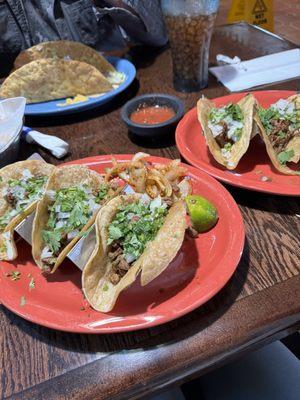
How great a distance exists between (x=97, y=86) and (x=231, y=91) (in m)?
0.78

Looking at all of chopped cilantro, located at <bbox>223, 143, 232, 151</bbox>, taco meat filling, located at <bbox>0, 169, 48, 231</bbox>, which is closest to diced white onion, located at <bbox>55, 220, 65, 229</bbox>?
taco meat filling, located at <bbox>0, 169, 48, 231</bbox>

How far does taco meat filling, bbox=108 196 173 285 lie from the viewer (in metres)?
1.06

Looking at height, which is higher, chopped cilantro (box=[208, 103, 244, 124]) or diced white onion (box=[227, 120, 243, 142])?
chopped cilantro (box=[208, 103, 244, 124])

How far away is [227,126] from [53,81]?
3.65ft

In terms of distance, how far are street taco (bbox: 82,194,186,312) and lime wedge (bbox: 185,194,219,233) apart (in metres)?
0.09

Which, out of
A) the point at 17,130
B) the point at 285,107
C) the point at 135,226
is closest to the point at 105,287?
the point at 135,226

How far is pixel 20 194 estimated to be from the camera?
126cm

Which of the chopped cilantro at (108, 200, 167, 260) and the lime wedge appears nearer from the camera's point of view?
the chopped cilantro at (108, 200, 167, 260)

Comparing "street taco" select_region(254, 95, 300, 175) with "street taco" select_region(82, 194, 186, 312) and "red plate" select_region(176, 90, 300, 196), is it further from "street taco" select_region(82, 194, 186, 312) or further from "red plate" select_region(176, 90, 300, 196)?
"street taco" select_region(82, 194, 186, 312)

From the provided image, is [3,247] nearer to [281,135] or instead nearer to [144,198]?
[144,198]

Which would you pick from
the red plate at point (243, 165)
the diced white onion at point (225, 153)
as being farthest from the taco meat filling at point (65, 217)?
the diced white onion at point (225, 153)

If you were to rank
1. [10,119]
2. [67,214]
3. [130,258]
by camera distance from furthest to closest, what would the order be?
1. [10,119]
2. [67,214]
3. [130,258]

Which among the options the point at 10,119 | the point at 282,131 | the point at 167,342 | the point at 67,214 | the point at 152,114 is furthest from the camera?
the point at 152,114

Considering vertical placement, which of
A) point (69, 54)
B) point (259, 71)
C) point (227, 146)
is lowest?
point (259, 71)
